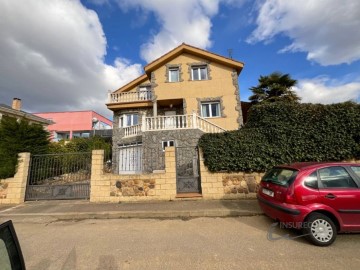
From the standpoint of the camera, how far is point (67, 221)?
590 cm

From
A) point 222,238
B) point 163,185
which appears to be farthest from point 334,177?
point 163,185

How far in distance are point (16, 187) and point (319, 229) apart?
33.9 ft

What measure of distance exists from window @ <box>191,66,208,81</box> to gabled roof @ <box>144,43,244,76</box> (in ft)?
3.33

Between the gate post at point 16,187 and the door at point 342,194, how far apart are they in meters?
10.2

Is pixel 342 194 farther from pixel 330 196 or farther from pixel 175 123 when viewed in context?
pixel 175 123

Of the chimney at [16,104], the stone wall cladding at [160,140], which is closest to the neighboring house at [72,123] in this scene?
the chimney at [16,104]

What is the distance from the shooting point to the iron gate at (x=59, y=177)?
805cm

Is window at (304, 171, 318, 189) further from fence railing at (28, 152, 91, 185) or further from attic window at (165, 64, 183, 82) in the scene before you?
attic window at (165, 64, 183, 82)

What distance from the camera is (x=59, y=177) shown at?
9.00 m

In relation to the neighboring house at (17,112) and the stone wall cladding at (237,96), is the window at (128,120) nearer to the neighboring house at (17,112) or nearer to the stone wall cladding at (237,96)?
the stone wall cladding at (237,96)

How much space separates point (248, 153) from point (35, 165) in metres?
9.12

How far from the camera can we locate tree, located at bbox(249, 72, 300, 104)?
16630mm

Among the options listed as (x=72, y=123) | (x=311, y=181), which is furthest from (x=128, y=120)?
(x=72, y=123)

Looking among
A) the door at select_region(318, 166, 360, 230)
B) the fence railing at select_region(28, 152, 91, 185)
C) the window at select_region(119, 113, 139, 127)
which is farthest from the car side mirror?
the window at select_region(119, 113, 139, 127)
